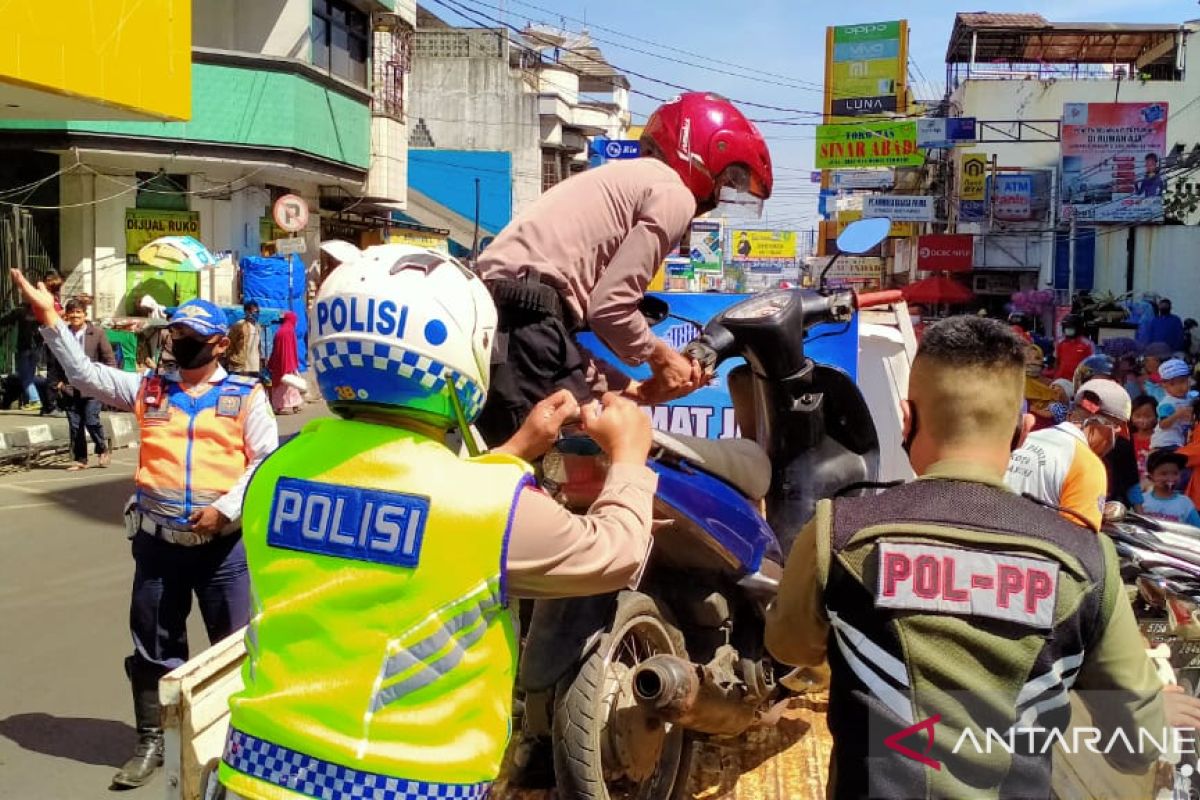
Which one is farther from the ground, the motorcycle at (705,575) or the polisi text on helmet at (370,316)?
the polisi text on helmet at (370,316)

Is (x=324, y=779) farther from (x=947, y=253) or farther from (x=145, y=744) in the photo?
(x=947, y=253)

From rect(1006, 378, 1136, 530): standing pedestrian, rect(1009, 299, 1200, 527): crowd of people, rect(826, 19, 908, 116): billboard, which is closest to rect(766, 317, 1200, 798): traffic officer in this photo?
rect(1009, 299, 1200, 527): crowd of people

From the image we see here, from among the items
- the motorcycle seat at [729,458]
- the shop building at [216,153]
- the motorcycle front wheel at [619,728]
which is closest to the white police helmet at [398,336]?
the motorcycle front wheel at [619,728]

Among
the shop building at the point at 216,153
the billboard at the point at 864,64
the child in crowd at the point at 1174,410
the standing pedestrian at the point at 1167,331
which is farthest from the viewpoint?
the billboard at the point at 864,64

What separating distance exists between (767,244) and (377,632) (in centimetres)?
6751

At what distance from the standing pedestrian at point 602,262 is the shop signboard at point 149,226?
15.9m

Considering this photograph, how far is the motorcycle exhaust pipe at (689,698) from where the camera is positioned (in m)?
2.78

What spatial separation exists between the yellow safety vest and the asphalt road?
9.13ft

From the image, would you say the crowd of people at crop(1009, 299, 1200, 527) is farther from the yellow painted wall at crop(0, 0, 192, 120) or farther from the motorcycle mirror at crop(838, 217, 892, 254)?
the yellow painted wall at crop(0, 0, 192, 120)

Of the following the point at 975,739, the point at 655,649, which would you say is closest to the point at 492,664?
the point at 975,739

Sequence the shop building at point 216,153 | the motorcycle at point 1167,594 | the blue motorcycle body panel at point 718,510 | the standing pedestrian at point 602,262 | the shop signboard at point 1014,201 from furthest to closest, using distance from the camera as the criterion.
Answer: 1. the shop signboard at point 1014,201
2. the shop building at point 216,153
3. the standing pedestrian at point 602,262
4. the blue motorcycle body panel at point 718,510
5. the motorcycle at point 1167,594

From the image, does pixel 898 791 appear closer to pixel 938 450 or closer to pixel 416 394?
pixel 938 450

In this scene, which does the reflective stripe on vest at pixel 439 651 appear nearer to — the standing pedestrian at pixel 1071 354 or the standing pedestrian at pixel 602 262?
the standing pedestrian at pixel 602 262

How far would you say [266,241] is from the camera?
20.7 metres
